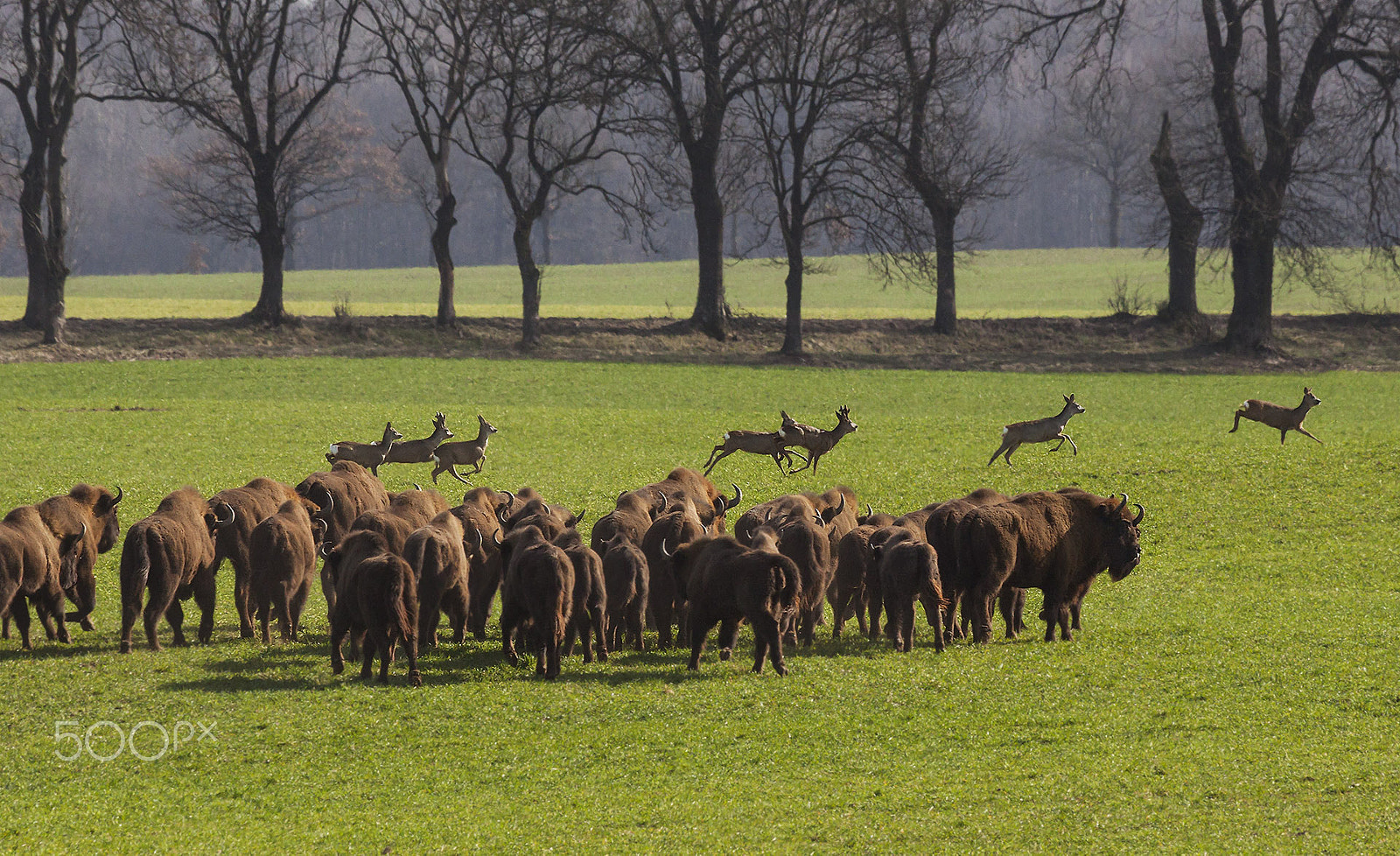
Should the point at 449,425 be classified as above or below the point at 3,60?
below

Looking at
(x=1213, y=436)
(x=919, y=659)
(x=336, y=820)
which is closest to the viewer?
(x=336, y=820)

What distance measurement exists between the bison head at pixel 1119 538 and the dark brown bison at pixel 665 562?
12.4 feet

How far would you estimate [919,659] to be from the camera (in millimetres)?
11547

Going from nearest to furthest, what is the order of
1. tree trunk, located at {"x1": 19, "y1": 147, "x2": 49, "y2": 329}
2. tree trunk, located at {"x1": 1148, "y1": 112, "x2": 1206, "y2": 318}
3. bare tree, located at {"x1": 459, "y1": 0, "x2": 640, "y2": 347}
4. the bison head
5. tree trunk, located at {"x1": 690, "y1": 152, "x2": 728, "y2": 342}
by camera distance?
the bison head, tree trunk, located at {"x1": 19, "y1": 147, "x2": 49, "y2": 329}, bare tree, located at {"x1": 459, "y1": 0, "x2": 640, "y2": 347}, tree trunk, located at {"x1": 1148, "y1": 112, "x2": 1206, "y2": 318}, tree trunk, located at {"x1": 690, "y1": 152, "x2": 728, "y2": 342}

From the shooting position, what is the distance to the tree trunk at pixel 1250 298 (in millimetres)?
45688

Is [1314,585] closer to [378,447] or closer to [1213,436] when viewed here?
[1213,436]

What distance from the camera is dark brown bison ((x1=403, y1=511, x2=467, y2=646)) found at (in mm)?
11500

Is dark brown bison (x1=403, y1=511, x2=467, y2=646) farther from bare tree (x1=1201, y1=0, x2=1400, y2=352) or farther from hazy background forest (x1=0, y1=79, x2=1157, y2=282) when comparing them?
hazy background forest (x1=0, y1=79, x2=1157, y2=282)

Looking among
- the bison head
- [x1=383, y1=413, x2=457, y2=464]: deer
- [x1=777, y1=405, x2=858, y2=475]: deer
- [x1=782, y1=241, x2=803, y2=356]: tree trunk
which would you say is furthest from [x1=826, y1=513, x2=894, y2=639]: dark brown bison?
[x1=782, y1=241, x2=803, y2=356]: tree trunk

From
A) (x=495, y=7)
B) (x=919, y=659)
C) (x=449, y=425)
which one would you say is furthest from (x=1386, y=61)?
(x=919, y=659)

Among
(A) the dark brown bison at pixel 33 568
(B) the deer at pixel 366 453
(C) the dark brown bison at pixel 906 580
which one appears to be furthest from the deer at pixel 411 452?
(C) the dark brown bison at pixel 906 580

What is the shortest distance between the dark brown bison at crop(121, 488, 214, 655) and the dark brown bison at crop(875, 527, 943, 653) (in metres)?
6.05

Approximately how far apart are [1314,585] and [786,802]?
1041 centimetres

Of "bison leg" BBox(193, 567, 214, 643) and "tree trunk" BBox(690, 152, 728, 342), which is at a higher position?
"tree trunk" BBox(690, 152, 728, 342)
